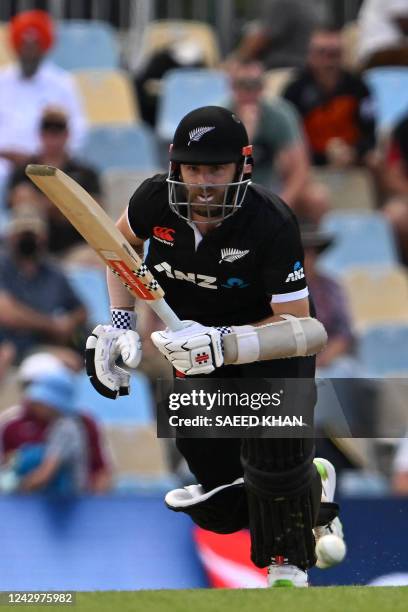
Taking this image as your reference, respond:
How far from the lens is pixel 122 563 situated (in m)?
7.13

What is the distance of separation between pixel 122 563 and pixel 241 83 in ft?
13.0

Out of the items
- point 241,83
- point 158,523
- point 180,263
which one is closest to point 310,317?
point 180,263

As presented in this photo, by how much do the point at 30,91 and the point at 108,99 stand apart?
0.87 meters

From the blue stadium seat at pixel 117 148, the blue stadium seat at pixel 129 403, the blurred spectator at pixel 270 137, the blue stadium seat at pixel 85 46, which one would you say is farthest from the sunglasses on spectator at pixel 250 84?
the blue stadium seat at pixel 129 403

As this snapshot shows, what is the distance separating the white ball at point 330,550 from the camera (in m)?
6.00

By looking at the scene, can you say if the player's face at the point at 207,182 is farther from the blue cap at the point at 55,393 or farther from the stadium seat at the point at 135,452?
the stadium seat at the point at 135,452

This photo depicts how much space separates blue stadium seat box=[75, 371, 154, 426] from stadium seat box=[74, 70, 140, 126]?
9.20 ft

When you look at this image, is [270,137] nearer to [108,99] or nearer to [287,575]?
[108,99]

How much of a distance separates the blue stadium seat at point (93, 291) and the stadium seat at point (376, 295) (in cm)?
166

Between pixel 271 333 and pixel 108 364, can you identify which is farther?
pixel 108 364

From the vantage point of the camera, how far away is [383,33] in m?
12.2

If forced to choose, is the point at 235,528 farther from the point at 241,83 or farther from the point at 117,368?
the point at 241,83

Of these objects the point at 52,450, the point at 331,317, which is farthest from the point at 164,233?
the point at 331,317

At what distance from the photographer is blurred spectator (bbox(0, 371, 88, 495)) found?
26.5ft
